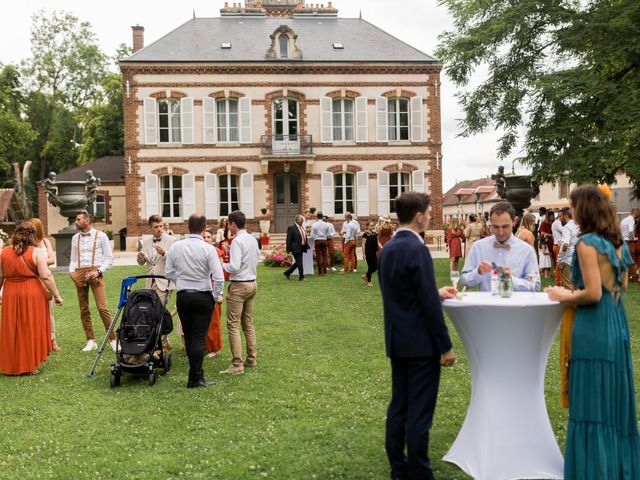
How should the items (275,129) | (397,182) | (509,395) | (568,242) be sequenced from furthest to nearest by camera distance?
(397,182) → (275,129) → (568,242) → (509,395)

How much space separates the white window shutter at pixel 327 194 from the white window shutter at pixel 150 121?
8.39 m

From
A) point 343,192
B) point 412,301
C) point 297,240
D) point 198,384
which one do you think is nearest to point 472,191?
point 343,192

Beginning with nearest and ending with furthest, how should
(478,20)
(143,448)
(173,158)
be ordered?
(143,448) → (478,20) → (173,158)

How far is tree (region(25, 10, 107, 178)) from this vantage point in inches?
1886

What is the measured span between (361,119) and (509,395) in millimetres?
28175

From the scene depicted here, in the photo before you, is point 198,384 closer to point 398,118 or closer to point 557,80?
point 557,80

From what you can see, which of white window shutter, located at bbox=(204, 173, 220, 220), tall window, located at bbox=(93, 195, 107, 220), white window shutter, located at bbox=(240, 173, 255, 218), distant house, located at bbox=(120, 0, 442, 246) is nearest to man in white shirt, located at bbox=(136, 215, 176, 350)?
distant house, located at bbox=(120, 0, 442, 246)

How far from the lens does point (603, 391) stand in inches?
147

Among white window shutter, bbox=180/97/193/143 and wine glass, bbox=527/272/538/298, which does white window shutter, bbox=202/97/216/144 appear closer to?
white window shutter, bbox=180/97/193/143

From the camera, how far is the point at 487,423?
169 inches

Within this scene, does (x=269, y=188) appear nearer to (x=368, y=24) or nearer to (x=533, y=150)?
(x=368, y=24)

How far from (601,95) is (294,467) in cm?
1314

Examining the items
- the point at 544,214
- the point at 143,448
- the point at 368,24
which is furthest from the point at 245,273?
the point at 368,24

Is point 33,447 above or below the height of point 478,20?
below
